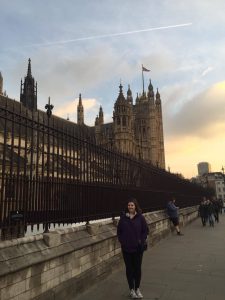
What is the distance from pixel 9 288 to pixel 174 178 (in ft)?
47.2

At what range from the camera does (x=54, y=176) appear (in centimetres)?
647

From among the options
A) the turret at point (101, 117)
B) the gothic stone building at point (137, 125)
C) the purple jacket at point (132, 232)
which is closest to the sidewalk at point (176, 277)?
the purple jacket at point (132, 232)

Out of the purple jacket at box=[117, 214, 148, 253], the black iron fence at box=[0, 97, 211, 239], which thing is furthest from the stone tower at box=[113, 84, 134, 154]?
the purple jacket at box=[117, 214, 148, 253]

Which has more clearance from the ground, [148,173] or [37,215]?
[148,173]

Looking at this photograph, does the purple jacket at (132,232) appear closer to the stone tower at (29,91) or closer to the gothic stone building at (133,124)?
the stone tower at (29,91)

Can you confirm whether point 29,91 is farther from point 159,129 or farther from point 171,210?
point 159,129

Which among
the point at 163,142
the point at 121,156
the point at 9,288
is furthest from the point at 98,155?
the point at 163,142

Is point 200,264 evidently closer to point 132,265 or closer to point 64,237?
point 132,265

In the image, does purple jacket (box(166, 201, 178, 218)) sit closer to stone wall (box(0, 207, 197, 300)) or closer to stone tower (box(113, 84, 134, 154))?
stone wall (box(0, 207, 197, 300))

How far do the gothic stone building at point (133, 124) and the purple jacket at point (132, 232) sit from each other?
51.0 metres

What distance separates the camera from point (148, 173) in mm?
12688

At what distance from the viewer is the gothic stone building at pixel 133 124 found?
66562mm

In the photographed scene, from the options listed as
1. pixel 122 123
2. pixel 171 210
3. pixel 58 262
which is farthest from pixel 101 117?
pixel 58 262

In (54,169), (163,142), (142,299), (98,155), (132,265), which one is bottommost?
(142,299)
